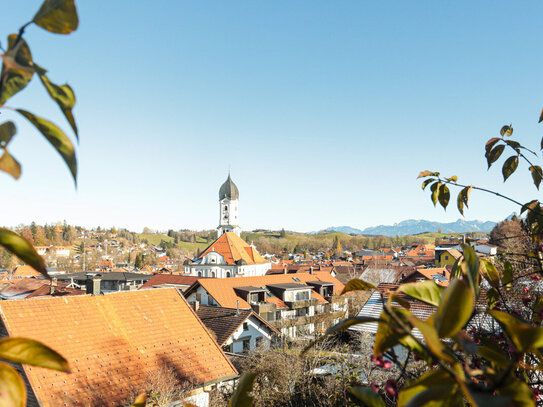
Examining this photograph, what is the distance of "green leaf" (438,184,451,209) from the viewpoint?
8.23 feet

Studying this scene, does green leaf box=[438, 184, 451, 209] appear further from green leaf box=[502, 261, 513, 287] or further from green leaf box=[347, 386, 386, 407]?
green leaf box=[347, 386, 386, 407]

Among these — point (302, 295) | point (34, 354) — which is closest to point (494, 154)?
point (34, 354)

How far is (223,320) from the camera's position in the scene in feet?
73.4

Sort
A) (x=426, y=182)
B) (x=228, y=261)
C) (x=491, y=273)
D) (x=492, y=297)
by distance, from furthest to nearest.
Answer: (x=228, y=261), (x=426, y=182), (x=492, y=297), (x=491, y=273)

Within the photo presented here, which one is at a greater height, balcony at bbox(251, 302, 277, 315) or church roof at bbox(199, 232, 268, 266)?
church roof at bbox(199, 232, 268, 266)

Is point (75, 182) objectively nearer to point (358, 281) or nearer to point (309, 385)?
point (358, 281)

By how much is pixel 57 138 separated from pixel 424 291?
0.92 meters

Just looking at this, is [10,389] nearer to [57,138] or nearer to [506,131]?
[57,138]

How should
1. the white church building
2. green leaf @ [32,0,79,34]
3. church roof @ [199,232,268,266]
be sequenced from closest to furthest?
1. green leaf @ [32,0,79,34]
2. the white church building
3. church roof @ [199,232,268,266]

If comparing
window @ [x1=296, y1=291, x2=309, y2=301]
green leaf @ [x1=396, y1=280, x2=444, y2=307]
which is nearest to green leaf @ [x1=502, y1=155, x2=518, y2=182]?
green leaf @ [x1=396, y1=280, x2=444, y2=307]

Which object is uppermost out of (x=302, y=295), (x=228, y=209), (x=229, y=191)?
(x=229, y=191)

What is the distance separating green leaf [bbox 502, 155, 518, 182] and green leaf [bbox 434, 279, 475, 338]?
2130mm

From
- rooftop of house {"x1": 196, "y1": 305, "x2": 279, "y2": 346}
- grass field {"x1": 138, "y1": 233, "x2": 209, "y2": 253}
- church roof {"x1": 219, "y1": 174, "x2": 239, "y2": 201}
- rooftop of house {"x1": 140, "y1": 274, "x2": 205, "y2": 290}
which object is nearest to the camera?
rooftop of house {"x1": 196, "y1": 305, "x2": 279, "y2": 346}

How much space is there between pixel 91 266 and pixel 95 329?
304ft
